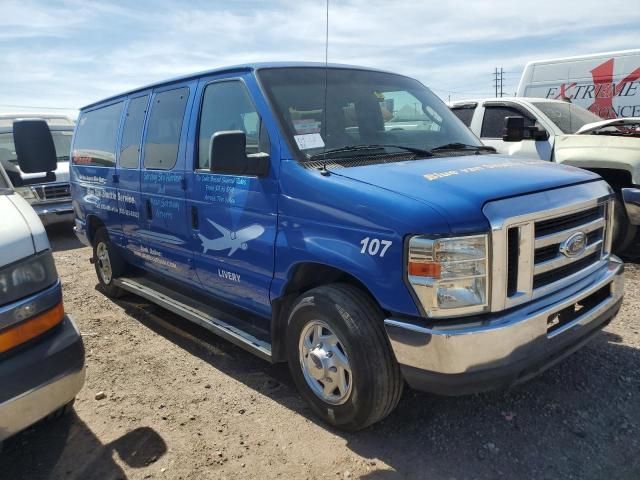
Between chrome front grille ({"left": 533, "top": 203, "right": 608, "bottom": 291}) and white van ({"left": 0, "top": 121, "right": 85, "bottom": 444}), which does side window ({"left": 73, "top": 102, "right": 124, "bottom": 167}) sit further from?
chrome front grille ({"left": 533, "top": 203, "right": 608, "bottom": 291})

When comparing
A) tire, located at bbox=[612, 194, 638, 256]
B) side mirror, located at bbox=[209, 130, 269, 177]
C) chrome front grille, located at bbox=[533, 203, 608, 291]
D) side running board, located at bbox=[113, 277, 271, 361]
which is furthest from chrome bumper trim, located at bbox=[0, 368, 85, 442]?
tire, located at bbox=[612, 194, 638, 256]

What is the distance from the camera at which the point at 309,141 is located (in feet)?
10.5

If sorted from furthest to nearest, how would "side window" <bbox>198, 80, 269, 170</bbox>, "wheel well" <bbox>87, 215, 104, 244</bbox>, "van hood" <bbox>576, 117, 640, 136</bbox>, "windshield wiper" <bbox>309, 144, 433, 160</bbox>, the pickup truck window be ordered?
the pickup truck window, "van hood" <bbox>576, 117, 640, 136</bbox>, "wheel well" <bbox>87, 215, 104, 244</bbox>, "side window" <bbox>198, 80, 269, 170</bbox>, "windshield wiper" <bbox>309, 144, 433, 160</bbox>

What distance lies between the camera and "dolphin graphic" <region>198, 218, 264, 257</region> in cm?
333

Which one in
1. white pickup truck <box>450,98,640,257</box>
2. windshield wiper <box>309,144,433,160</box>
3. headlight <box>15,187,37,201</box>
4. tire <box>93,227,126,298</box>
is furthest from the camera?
headlight <box>15,187,37,201</box>

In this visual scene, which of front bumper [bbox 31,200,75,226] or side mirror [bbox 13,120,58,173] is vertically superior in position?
side mirror [bbox 13,120,58,173]

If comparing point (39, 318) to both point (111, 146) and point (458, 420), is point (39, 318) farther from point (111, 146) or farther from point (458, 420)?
point (111, 146)

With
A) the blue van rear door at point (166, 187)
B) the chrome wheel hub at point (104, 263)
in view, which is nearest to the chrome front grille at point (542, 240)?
the blue van rear door at point (166, 187)

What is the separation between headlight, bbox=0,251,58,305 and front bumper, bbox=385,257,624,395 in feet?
5.63

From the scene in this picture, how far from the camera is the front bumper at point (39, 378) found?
2.32 metres

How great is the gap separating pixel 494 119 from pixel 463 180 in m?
5.32

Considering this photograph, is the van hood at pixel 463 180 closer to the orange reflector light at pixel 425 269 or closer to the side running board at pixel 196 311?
the orange reflector light at pixel 425 269

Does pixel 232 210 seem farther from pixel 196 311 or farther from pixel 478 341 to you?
pixel 478 341

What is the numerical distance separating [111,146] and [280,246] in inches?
116
